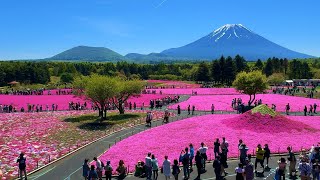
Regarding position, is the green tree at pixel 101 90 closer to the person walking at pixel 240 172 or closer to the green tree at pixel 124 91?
the green tree at pixel 124 91

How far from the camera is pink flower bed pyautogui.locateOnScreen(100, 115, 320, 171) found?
30375 mm

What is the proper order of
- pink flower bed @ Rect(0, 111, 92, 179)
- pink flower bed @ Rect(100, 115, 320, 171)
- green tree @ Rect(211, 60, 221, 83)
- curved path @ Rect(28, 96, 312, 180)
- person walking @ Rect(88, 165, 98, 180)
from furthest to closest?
green tree @ Rect(211, 60, 221, 83)
pink flower bed @ Rect(0, 111, 92, 179)
pink flower bed @ Rect(100, 115, 320, 171)
curved path @ Rect(28, 96, 312, 180)
person walking @ Rect(88, 165, 98, 180)

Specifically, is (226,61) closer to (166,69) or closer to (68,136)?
(166,69)

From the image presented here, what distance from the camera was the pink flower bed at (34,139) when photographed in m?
30.5

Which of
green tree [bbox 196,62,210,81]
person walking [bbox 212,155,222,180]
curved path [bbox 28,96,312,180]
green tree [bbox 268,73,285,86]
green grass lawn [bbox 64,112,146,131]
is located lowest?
curved path [bbox 28,96,312,180]

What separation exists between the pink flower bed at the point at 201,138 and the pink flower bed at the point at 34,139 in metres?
5.48

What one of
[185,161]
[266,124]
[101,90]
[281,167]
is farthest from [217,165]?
[101,90]

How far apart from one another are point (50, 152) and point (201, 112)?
28.3m

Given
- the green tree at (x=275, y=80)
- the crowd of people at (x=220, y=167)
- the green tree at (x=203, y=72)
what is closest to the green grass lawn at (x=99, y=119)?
the crowd of people at (x=220, y=167)

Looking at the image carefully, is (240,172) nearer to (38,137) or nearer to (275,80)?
(38,137)

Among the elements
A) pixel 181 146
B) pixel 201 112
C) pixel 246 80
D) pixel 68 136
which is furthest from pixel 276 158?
pixel 246 80

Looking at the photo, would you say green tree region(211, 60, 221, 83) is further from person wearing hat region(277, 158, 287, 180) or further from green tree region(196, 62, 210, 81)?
person wearing hat region(277, 158, 287, 180)

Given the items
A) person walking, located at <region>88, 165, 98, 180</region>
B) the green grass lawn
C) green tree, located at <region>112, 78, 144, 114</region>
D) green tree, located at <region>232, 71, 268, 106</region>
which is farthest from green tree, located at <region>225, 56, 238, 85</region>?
person walking, located at <region>88, 165, 98, 180</region>

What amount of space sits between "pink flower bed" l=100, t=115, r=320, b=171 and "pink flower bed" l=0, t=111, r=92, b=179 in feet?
18.0
